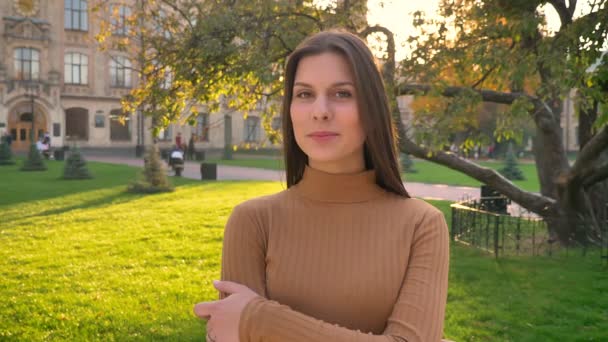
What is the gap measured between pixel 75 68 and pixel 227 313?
4877 centimetres

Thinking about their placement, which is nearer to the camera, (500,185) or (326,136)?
(326,136)

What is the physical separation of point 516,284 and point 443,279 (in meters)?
6.94

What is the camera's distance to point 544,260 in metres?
9.84

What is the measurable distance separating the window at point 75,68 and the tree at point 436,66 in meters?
38.8

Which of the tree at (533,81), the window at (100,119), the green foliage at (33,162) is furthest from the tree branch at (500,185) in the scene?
the window at (100,119)

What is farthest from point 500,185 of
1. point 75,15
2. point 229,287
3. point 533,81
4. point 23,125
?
point 75,15

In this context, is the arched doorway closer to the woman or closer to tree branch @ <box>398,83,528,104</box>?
tree branch @ <box>398,83,528,104</box>

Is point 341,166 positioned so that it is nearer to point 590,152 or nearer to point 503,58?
point 503,58

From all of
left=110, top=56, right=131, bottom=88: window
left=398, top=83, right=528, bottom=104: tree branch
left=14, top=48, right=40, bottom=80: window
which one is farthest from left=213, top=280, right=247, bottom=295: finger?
left=110, top=56, right=131, bottom=88: window

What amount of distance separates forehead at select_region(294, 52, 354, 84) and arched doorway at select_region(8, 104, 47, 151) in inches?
1819

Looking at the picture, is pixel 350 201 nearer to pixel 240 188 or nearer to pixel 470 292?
pixel 470 292

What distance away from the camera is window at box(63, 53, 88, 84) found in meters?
46.1

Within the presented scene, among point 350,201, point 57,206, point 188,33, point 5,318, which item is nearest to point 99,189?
point 57,206

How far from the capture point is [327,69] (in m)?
1.93
